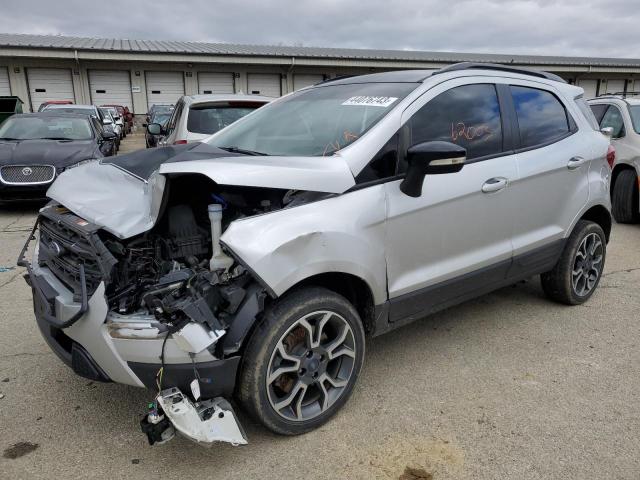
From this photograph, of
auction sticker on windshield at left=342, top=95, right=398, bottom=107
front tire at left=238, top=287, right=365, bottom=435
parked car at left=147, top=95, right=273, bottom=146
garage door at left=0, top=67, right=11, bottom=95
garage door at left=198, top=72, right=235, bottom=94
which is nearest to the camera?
front tire at left=238, top=287, right=365, bottom=435

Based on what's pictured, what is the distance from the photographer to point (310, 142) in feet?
9.87

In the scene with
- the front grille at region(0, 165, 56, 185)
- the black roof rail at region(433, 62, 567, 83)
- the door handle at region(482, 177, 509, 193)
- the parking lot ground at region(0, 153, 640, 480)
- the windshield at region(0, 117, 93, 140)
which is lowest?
the parking lot ground at region(0, 153, 640, 480)

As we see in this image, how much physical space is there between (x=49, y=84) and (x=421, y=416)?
30.8m

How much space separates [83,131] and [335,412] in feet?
26.9

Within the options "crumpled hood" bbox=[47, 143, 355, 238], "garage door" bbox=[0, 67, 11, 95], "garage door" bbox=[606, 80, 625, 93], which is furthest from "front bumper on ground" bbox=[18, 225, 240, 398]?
"garage door" bbox=[606, 80, 625, 93]

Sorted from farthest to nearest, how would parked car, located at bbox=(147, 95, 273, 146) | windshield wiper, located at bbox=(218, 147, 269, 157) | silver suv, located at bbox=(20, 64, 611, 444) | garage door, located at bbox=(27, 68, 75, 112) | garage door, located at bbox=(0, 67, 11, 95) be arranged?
garage door, located at bbox=(27, 68, 75, 112) → garage door, located at bbox=(0, 67, 11, 95) → parked car, located at bbox=(147, 95, 273, 146) → windshield wiper, located at bbox=(218, 147, 269, 157) → silver suv, located at bbox=(20, 64, 611, 444)

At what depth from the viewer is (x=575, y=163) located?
3.81m

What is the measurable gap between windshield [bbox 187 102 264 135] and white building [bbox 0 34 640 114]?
76.1 ft

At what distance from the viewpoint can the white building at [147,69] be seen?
88.5 ft

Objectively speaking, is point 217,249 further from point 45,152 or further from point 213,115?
point 45,152

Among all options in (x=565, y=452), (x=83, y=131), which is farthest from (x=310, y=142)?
(x=83, y=131)

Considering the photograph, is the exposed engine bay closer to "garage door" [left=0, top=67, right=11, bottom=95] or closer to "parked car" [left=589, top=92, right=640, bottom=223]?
"parked car" [left=589, top=92, right=640, bottom=223]

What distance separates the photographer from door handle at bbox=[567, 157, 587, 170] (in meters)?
3.77

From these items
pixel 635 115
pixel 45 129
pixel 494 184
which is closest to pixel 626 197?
pixel 635 115
